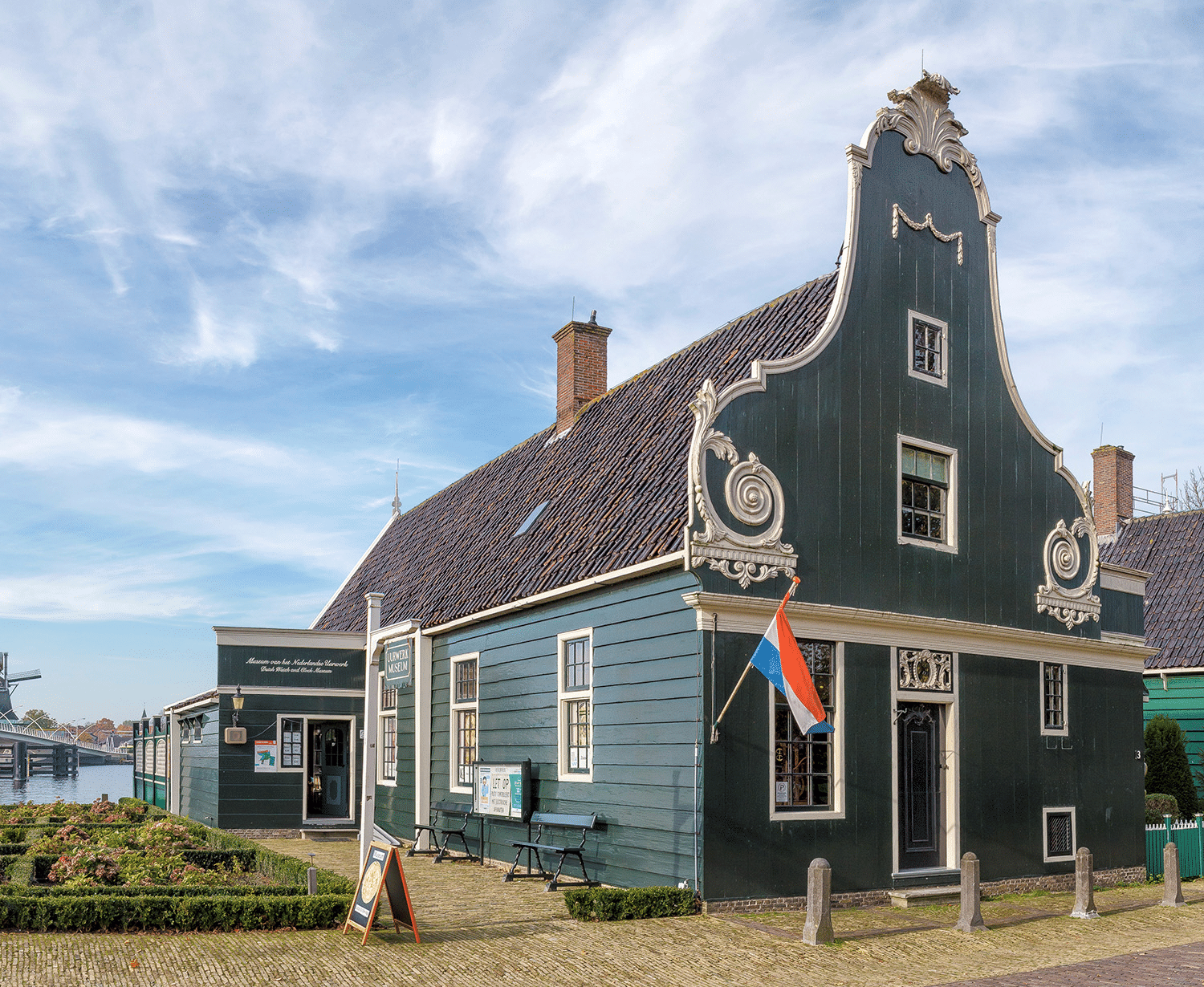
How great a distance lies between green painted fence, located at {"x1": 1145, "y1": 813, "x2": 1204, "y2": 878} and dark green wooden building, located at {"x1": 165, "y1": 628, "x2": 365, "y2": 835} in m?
15.1

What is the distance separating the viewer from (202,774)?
25797mm

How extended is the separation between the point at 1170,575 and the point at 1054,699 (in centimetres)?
1262

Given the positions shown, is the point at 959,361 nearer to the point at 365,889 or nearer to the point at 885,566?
the point at 885,566

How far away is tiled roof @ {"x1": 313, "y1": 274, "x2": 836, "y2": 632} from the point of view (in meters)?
15.9

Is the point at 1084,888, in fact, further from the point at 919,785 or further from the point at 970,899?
the point at 919,785

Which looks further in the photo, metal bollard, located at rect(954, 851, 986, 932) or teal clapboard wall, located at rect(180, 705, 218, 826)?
teal clapboard wall, located at rect(180, 705, 218, 826)

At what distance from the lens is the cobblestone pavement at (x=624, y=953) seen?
32.5 ft

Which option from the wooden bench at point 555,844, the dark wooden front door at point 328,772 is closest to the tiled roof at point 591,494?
the dark wooden front door at point 328,772

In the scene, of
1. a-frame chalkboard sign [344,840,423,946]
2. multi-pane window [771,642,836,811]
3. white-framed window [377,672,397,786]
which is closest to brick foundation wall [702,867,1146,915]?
multi-pane window [771,642,836,811]

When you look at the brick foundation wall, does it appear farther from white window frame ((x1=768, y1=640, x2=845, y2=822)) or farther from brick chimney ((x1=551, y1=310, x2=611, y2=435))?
brick chimney ((x1=551, y1=310, x2=611, y2=435))

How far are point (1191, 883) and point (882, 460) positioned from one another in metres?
8.60

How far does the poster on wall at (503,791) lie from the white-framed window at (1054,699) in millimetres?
7870

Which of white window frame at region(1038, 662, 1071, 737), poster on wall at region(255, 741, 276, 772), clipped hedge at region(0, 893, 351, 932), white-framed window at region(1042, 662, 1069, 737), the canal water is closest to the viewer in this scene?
clipped hedge at region(0, 893, 351, 932)

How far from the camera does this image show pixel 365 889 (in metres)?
11.6
